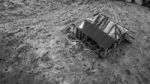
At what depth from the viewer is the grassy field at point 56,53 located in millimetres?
→ 7687

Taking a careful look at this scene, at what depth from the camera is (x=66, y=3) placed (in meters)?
13.7

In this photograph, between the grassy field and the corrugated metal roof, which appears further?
the corrugated metal roof

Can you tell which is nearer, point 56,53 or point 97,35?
point 97,35

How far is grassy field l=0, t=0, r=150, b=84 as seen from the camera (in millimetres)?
7687

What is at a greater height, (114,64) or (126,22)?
(126,22)

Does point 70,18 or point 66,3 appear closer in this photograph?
point 70,18

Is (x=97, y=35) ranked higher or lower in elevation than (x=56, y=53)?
higher

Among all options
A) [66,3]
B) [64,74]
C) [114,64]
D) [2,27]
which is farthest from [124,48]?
[2,27]

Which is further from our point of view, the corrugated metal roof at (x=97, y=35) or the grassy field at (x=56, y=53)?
the corrugated metal roof at (x=97, y=35)

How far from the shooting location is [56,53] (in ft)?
28.8

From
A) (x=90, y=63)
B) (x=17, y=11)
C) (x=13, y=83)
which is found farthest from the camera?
(x=17, y=11)

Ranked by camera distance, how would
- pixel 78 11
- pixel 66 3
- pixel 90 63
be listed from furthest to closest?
pixel 66 3
pixel 78 11
pixel 90 63

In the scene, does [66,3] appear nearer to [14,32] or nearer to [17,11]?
[17,11]

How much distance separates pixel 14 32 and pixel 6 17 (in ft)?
7.11
